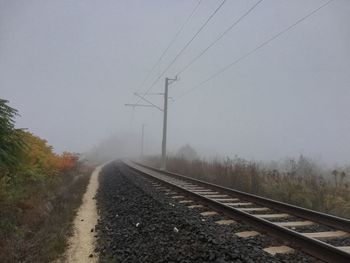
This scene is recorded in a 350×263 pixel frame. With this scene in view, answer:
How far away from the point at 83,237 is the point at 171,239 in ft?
9.89

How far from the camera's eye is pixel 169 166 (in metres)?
35.5

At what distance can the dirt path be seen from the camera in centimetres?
827

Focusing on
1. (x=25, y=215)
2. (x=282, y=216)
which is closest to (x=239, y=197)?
(x=282, y=216)

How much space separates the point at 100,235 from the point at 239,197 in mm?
5124

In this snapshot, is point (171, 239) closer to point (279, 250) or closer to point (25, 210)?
point (279, 250)

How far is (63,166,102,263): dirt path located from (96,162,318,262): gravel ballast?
0.20m

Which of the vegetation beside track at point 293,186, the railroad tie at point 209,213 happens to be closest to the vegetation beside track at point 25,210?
the railroad tie at point 209,213

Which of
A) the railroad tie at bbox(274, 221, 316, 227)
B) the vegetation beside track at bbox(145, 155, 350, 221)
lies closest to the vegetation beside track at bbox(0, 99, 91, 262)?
the railroad tie at bbox(274, 221, 316, 227)

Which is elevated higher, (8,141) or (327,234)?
(8,141)

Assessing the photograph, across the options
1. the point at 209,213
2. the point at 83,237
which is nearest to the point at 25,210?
the point at 83,237

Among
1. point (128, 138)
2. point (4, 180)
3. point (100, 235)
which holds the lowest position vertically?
point (100, 235)

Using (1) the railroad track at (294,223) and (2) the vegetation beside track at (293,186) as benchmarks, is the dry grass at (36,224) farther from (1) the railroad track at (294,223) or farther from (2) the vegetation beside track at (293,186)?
(2) the vegetation beside track at (293,186)

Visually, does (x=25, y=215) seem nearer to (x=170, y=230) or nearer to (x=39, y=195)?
(x=39, y=195)

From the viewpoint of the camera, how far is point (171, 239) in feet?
25.6
